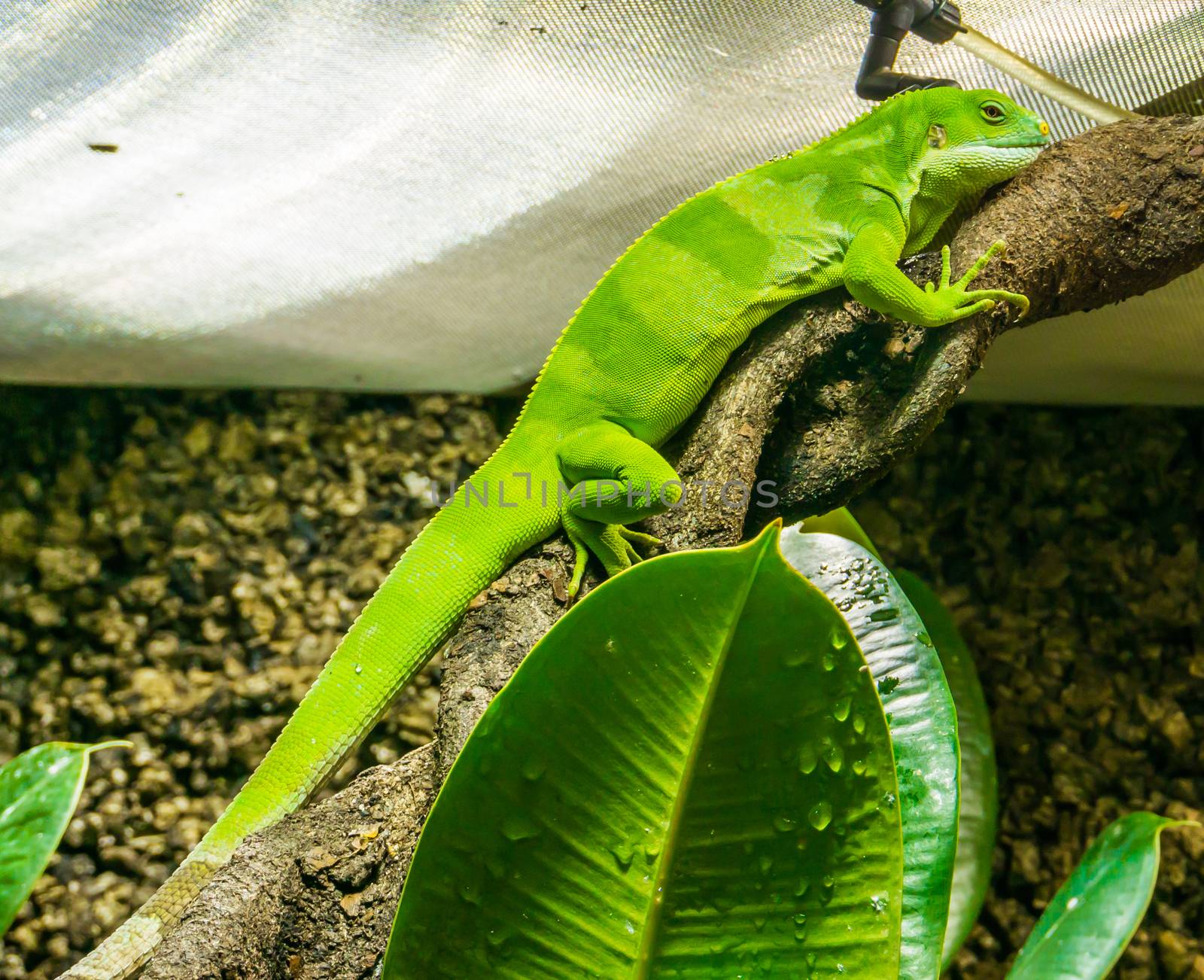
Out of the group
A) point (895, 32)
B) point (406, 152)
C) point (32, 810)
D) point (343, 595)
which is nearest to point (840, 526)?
point (895, 32)

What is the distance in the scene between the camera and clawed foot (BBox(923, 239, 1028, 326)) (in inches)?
59.9

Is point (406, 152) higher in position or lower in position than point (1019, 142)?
lower

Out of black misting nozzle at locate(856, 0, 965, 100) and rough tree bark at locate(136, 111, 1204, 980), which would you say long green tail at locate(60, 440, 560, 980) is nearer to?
rough tree bark at locate(136, 111, 1204, 980)

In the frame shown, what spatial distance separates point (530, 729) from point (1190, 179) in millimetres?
1580

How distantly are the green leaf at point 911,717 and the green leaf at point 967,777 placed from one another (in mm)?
323

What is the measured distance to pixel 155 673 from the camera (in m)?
2.48

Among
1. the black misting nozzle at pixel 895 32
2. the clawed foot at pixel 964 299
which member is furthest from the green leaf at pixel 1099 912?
the black misting nozzle at pixel 895 32

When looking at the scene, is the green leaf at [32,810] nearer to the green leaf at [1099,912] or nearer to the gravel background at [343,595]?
the gravel background at [343,595]

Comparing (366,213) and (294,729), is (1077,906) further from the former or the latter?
(366,213)

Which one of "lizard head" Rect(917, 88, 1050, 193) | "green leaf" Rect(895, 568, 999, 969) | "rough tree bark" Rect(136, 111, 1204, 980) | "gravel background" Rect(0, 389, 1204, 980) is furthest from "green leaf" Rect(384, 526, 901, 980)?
"gravel background" Rect(0, 389, 1204, 980)

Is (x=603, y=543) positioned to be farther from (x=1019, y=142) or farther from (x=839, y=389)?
(x=1019, y=142)

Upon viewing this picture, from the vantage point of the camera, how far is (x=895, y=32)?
154 centimetres

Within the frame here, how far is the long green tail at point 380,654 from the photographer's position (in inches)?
56.2

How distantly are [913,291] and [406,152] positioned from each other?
1043mm
